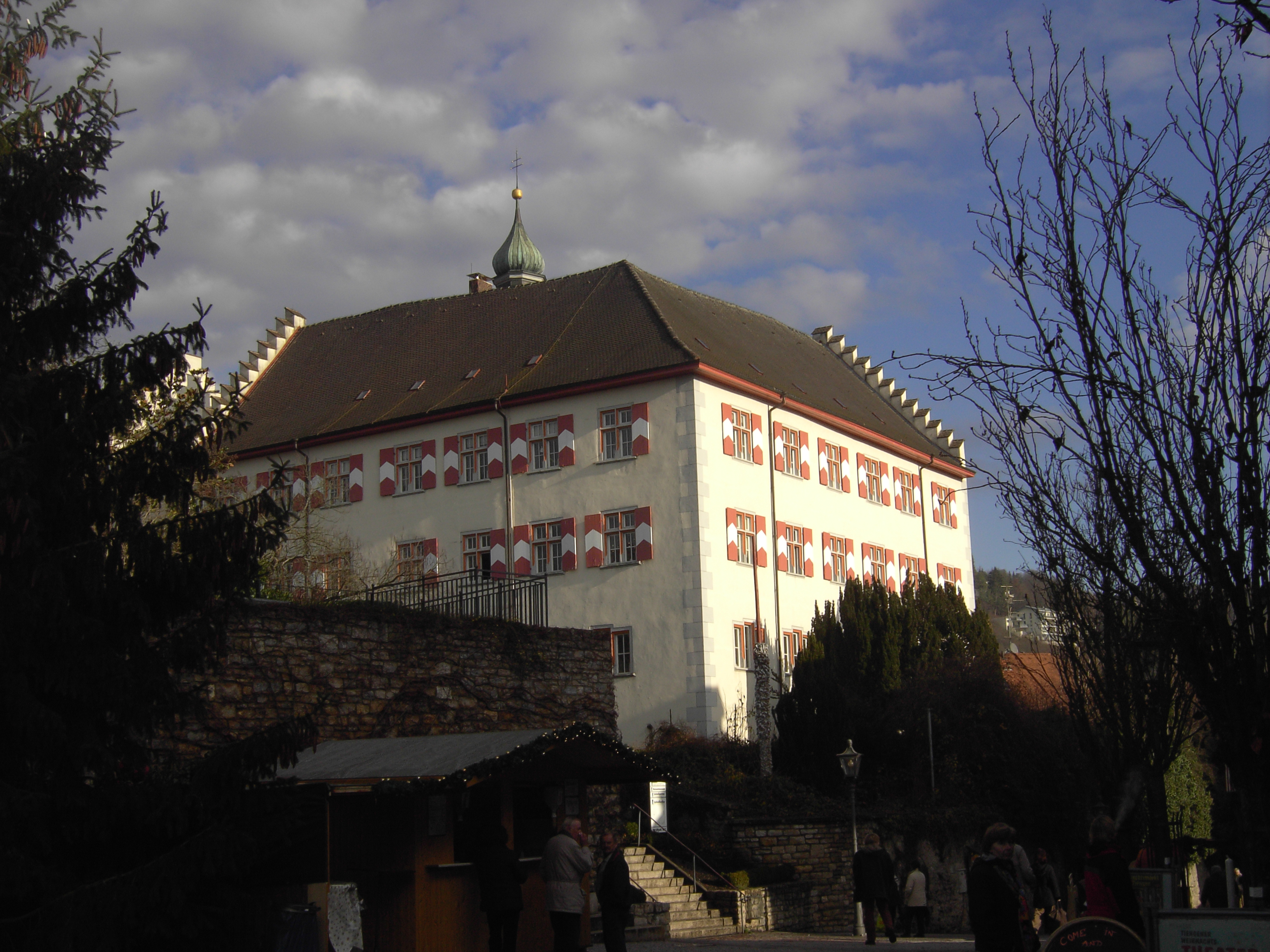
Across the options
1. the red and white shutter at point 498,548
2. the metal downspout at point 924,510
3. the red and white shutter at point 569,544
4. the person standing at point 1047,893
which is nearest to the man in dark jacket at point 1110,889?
the person standing at point 1047,893

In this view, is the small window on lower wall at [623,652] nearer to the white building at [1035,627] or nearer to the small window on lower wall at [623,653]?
the small window on lower wall at [623,653]

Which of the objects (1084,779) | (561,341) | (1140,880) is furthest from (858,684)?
(1140,880)

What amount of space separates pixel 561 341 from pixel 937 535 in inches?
575

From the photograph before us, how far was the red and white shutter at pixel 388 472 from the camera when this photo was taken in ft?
129

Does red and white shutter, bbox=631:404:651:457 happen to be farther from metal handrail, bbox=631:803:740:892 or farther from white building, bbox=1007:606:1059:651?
metal handrail, bbox=631:803:740:892

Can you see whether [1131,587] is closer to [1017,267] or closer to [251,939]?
[1017,267]

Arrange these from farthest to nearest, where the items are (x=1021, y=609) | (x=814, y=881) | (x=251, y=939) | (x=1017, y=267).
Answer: (x=1021, y=609), (x=814, y=881), (x=251, y=939), (x=1017, y=267)

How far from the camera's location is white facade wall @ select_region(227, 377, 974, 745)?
34.3 meters

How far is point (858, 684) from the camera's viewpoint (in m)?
Answer: 33.6

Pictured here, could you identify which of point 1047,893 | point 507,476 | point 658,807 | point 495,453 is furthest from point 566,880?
point 495,453

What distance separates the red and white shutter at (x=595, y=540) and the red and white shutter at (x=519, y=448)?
7.83ft

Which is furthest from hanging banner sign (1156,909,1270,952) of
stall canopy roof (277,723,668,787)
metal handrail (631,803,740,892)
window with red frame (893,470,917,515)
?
window with red frame (893,470,917,515)

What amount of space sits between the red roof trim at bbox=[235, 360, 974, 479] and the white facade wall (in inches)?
8.0

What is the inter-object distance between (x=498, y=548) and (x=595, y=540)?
9.21 ft
